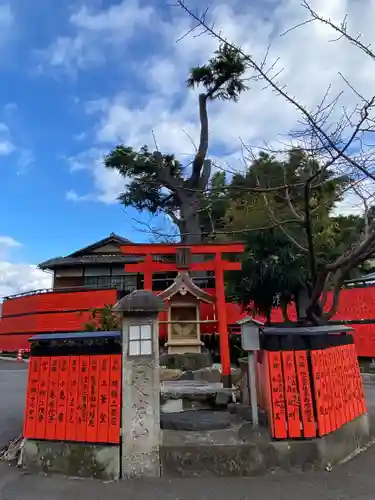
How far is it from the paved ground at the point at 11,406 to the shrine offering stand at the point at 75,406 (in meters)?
1.42

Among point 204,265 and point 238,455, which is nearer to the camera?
point 238,455

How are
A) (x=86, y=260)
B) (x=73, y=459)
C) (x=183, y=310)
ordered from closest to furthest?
(x=73, y=459)
(x=183, y=310)
(x=86, y=260)

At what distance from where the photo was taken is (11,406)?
7.96 m

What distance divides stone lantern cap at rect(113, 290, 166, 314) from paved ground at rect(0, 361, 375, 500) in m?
1.72

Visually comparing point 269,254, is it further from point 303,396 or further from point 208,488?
point 208,488

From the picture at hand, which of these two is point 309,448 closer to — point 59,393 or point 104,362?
point 104,362

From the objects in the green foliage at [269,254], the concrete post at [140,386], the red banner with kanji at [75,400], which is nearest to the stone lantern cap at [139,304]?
the concrete post at [140,386]

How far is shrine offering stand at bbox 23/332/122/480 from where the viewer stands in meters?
4.08

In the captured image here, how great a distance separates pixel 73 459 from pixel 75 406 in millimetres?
534

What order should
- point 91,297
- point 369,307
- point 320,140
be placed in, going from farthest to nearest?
point 91,297, point 369,307, point 320,140

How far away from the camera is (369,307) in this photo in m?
13.2

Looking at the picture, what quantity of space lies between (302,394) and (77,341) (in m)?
2.68

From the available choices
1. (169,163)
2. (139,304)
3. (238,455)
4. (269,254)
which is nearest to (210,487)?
(238,455)


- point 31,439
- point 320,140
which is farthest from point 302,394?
point 31,439
